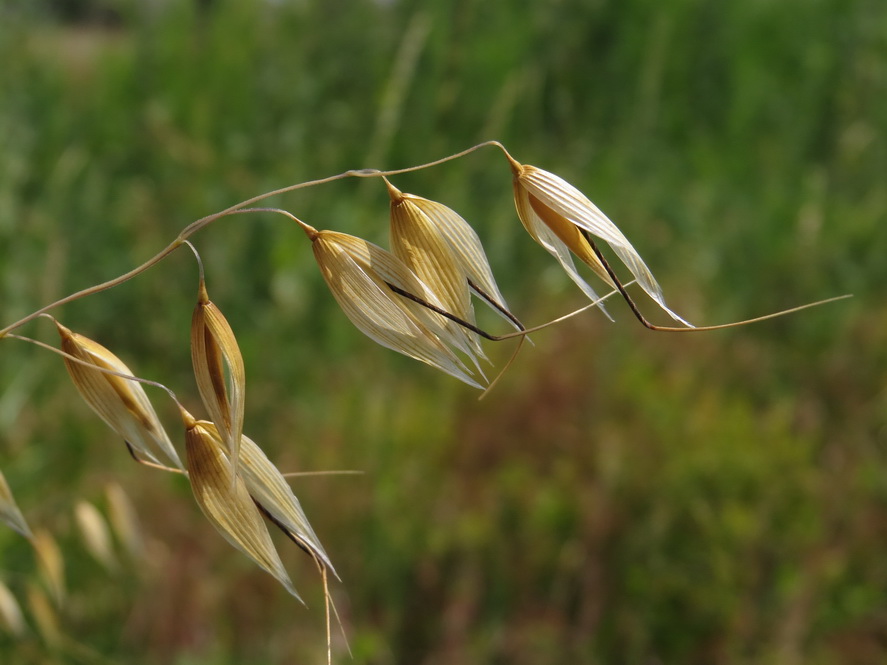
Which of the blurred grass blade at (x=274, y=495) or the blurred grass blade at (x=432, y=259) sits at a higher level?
the blurred grass blade at (x=432, y=259)

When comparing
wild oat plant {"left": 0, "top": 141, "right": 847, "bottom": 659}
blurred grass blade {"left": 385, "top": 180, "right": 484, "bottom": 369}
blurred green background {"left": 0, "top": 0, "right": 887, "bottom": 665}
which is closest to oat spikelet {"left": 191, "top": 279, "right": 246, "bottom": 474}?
wild oat plant {"left": 0, "top": 141, "right": 847, "bottom": 659}

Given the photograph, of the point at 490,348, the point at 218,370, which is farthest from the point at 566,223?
the point at 490,348

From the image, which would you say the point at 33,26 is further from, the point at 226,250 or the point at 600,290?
the point at 600,290

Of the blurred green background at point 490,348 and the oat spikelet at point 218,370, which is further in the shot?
the blurred green background at point 490,348

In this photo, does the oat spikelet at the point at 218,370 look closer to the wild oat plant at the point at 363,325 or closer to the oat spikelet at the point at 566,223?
the wild oat plant at the point at 363,325

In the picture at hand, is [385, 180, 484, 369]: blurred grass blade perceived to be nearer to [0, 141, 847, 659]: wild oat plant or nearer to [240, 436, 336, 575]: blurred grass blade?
[0, 141, 847, 659]: wild oat plant

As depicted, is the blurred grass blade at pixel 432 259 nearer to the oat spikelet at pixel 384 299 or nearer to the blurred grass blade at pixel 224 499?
the oat spikelet at pixel 384 299

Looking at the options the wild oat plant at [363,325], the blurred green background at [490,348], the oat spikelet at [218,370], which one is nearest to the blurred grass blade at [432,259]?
the wild oat plant at [363,325]

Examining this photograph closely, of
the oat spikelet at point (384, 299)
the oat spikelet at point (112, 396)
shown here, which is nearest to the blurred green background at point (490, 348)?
the oat spikelet at point (112, 396)
